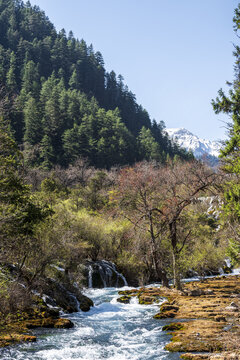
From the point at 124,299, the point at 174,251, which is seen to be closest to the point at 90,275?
the point at 124,299

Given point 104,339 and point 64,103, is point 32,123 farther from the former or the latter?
point 104,339

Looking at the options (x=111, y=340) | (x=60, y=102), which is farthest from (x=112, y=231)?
(x=60, y=102)

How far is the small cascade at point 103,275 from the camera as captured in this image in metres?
25.9

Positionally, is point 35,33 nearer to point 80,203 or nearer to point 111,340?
point 80,203

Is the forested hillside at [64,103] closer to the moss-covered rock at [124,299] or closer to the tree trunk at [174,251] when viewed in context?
the tree trunk at [174,251]

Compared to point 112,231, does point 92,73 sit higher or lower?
higher

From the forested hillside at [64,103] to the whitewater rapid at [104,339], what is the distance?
18.8m

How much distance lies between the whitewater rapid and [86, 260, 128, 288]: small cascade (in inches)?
302

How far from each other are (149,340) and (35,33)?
150955 millimetres

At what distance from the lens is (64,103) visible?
84.0 metres

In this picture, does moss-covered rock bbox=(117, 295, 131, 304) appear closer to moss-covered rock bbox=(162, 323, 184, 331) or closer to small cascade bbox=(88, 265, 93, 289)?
small cascade bbox=(88, 265, 93, 289)

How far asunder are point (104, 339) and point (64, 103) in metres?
78.1

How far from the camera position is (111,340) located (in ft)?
41.5

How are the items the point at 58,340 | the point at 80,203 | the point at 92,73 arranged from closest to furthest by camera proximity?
the point at 58,340, the point at 80,203, the point at 92,73
